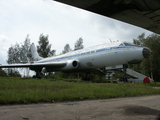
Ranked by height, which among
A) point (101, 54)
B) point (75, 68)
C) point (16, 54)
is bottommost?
point (75, 68)

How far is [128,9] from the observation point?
4109 millimetres

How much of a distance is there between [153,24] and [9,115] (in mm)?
5439

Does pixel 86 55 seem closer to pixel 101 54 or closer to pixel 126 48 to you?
pixel 101 54

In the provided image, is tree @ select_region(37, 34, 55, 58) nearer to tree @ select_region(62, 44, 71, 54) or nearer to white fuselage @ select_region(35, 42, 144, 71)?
tree @ select_region(62, 44, 71, 54)

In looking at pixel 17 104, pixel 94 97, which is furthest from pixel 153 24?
pixel 17 104

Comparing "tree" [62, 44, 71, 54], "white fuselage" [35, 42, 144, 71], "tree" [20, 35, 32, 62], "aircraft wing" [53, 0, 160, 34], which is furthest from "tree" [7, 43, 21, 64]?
"aircraft wing" [53, 0, 160, 34]

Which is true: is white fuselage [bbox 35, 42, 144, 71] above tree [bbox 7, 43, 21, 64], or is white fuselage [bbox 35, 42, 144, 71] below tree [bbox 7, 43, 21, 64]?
below

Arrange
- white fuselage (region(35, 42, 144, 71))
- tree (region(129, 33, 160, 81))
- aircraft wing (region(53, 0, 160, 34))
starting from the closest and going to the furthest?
aircraft wing (region(53, 0, 160, 34)) → white fuselage (region(35, 42, 144, 71)) → tree (region(129, 33, 160, 81))

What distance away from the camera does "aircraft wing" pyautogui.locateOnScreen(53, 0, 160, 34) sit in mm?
3643

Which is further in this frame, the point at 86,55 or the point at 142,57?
the point at 86,55

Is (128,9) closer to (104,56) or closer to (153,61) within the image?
(104,56)


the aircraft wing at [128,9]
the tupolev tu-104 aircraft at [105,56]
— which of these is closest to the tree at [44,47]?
the tupolev tu-104 aircraft at [105,56]

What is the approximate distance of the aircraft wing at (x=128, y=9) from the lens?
3643 millimetres

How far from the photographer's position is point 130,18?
4.63m
